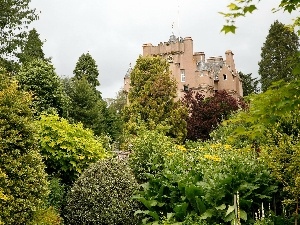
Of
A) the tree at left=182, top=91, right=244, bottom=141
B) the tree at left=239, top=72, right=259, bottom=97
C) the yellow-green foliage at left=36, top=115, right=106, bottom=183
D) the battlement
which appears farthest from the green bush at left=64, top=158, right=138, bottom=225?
the tree at left=239, top=72, right=259, bottom=97

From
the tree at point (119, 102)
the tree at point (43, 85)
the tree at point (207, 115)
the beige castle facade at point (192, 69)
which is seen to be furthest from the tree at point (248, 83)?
the tree at point (43, 85)

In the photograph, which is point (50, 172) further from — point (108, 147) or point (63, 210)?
point (108, 147)

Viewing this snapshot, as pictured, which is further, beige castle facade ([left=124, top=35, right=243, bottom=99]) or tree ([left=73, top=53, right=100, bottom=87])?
tree ([left=73, top=53, right=100, bottom=87])

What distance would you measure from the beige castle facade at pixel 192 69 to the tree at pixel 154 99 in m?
14.2

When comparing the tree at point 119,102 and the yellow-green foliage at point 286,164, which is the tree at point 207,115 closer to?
the yellow-green foliage at point 286,164

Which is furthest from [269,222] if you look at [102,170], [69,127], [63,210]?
[69,127]

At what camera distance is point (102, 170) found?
11391 millimetres

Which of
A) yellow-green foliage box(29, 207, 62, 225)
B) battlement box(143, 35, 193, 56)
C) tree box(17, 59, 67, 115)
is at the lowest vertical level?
yellow-green foliage box(29, 207, 62, 225)

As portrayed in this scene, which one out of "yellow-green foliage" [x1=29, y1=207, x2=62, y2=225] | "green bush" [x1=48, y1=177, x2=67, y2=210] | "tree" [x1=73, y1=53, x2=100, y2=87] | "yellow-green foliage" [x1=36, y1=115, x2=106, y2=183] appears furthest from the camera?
"tree" [x1=73, y1=53, x2=100, y2=87]

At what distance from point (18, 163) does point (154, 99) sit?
18188mm

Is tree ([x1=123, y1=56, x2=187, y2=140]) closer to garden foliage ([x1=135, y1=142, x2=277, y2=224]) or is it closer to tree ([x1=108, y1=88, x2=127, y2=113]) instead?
garden foliage ([x1=135, y1=142, x2=277, y2=224])

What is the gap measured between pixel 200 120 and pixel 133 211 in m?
17.5

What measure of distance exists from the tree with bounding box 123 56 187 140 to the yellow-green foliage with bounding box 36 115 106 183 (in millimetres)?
12390

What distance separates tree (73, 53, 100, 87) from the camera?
44531 millimetres
